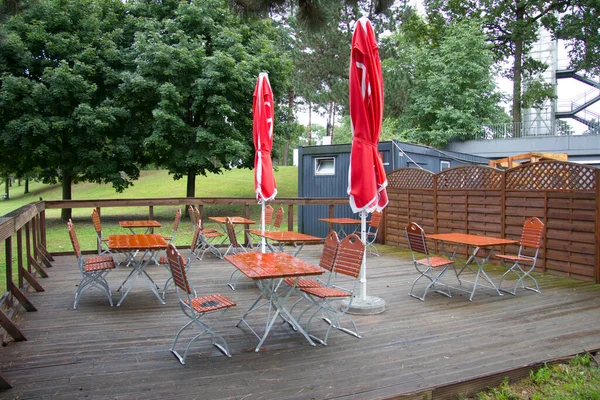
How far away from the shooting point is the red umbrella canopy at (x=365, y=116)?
A: 168 inches

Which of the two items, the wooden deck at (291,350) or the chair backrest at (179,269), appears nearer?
the wooden deck at (291,350)

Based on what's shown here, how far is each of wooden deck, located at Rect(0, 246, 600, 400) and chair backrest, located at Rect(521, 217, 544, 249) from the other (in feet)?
2.02

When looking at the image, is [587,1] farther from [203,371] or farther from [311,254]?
[203,371]

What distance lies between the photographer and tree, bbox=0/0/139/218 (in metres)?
13.8

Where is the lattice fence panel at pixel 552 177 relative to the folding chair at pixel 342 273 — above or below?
above

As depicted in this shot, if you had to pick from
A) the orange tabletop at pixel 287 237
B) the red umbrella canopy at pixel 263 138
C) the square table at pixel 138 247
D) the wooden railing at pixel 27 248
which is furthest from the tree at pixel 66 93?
the orange tabletop at pixel 287 237

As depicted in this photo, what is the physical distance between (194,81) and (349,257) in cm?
1300

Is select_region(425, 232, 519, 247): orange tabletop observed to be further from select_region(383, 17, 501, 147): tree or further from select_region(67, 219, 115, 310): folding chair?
select_region(383, 17, 501, 147): tree

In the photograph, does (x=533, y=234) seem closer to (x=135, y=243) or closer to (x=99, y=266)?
(x=135, y=243)

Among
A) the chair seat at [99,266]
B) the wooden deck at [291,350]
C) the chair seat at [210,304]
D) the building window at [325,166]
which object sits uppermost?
the building window at [325,166]

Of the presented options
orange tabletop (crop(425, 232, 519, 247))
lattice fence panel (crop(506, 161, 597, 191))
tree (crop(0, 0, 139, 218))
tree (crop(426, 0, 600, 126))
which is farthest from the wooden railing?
tree (crop(426, 0, 600, 126))

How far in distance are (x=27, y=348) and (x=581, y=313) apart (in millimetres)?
5197

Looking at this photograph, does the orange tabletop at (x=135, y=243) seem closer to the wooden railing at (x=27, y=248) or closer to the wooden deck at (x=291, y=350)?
the wooden deck at (x=291, y=350)

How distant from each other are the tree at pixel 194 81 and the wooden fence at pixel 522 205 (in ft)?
27.2
